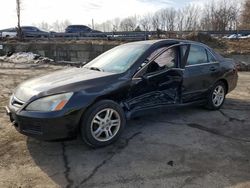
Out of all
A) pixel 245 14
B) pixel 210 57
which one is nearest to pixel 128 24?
pixel 245 14

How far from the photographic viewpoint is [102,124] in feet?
14.1

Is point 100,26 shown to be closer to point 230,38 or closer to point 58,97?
point 230,38

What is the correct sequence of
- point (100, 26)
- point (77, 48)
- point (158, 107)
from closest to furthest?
1. point (158, 107)
2. point (77, 48)
3. point (100, 26)

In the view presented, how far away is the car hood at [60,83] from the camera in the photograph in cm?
406

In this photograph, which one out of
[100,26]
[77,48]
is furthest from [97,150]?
[100,26]

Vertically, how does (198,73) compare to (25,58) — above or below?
below

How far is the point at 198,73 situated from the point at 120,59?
5.20 feet

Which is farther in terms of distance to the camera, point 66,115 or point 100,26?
point 100,26

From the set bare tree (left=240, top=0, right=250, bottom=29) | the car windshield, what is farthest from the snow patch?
bare tree (left=240, top=0, right=250, bottom=29)

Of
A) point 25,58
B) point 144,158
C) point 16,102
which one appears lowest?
point 144,158

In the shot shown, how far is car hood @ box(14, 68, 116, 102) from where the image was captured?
4059 millimetres

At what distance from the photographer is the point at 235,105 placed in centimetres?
673

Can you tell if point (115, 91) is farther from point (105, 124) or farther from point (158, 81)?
point (158, 81)

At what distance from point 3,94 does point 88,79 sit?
453 cm
